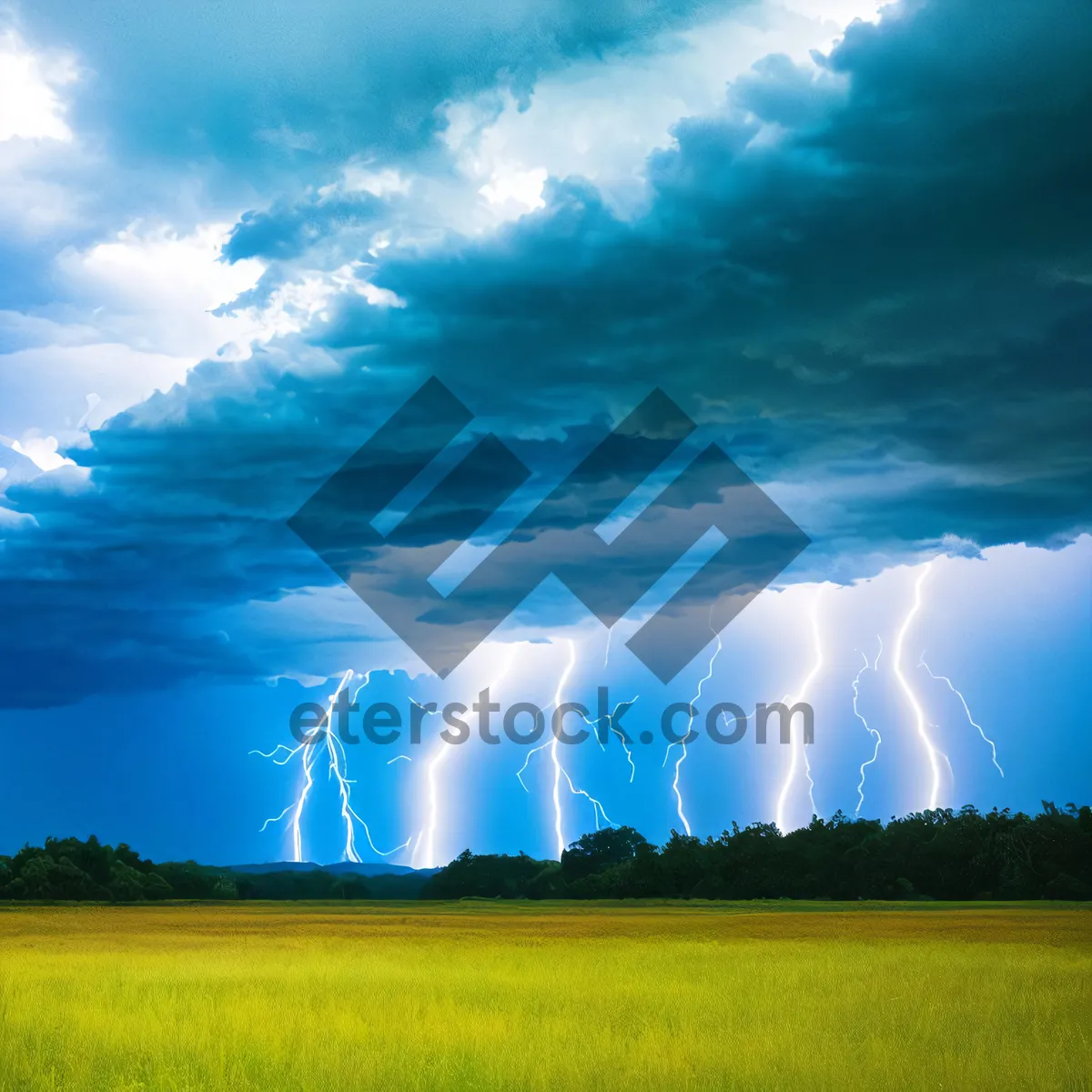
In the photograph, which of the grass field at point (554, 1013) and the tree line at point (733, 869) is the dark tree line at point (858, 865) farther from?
the grass field at point (554, 1013)

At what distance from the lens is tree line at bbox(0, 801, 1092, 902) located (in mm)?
86250

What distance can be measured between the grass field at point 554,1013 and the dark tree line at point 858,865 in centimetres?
5112

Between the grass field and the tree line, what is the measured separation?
168 feet

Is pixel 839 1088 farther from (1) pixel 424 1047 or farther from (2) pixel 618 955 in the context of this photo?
(2) pixel 618 955

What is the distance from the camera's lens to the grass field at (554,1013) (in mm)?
13500

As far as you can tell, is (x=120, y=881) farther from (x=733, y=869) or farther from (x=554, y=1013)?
(x=554, y=1013)

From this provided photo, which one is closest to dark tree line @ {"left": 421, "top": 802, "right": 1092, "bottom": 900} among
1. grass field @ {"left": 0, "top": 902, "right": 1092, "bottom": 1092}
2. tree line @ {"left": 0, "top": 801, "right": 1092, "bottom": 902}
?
tree line @ {"left": 0, "top": 801, "right": 1092, "bottom": 902}

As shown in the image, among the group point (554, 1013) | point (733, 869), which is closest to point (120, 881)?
point (733, 869)

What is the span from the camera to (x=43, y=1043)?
16016 mm

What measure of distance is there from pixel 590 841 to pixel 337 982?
9703 cm

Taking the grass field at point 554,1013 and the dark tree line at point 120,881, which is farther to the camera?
the dark tree line at point 120,881

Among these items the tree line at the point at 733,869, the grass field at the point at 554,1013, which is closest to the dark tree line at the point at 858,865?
the tree line at the point at 733,869

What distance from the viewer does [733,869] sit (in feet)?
318

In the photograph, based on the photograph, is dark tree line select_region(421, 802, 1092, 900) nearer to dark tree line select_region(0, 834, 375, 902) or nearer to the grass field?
dark tree line select_region(0, 834, 375, 902)
